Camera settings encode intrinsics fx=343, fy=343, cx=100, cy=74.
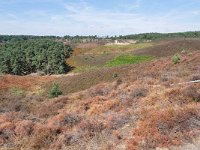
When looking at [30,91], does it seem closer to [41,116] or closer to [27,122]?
[41,116]

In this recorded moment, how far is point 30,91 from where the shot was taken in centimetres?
4603

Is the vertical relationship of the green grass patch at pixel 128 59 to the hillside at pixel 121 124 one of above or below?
below

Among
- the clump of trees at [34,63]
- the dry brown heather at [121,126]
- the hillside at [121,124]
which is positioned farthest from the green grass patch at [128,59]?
the dry brown heather at [121,126]

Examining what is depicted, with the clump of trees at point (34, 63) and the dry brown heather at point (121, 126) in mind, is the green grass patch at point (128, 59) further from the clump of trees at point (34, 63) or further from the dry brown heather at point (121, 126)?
the dry brown heather at point (121, 126)

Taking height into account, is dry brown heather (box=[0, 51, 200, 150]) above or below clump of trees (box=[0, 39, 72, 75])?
above

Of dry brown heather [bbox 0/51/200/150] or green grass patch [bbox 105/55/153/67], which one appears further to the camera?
green grass patch [bbox 105/55/153/67]

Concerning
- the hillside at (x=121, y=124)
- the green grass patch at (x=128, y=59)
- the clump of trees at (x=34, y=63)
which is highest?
the hillside at (x=121, y=124)

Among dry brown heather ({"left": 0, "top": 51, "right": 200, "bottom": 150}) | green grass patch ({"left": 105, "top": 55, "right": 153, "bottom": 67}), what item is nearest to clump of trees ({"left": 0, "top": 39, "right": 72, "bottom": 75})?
green grass patch ({"left": 105, "top": 55, "right": 153, "bottom": 67})

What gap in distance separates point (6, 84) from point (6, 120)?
3090cm

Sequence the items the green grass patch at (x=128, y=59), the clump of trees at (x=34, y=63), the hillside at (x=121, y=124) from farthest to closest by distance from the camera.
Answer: the clump of trees at (x=34, y=63) < the green grass patch at (x=128, y=59) < the hillside at (x=121, y=124)

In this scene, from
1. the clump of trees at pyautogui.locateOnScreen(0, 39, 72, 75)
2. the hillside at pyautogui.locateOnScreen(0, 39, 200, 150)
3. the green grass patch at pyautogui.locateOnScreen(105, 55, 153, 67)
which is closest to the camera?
the hillside at pyautogui.locateOnScreen(0, 39, 200, 150)

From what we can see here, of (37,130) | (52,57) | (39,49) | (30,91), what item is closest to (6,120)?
(37,130)

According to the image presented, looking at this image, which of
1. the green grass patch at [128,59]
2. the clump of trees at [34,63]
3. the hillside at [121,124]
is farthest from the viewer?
the clump of trees at [34,63]

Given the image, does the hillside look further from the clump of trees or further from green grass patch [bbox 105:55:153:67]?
the clump of trees
